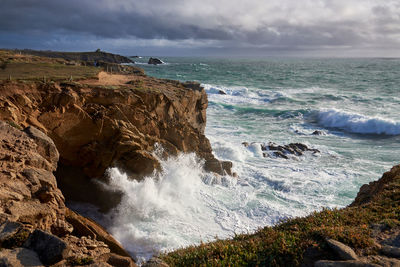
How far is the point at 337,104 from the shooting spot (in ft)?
128

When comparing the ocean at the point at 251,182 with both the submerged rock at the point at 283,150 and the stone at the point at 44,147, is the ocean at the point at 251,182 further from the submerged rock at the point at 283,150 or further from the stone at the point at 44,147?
the stone at the point at 44,147

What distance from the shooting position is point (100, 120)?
11625 mm

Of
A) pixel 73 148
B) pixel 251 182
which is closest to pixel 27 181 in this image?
pixel 73 148

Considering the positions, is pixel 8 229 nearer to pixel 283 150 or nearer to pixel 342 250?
pixel 342 250

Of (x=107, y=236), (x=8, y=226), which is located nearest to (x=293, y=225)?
(x=107, y=236)

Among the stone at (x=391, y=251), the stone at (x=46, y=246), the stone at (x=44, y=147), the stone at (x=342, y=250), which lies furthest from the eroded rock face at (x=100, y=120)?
the stone at (x=391, y=251)

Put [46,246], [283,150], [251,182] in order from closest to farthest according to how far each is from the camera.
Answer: [46,246], [251,182], [283,150]

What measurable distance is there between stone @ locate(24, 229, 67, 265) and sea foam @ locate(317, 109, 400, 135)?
28.1 m

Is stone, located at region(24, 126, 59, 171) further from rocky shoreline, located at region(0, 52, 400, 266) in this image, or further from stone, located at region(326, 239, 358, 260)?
stone, located at region(326, 239, 358, 260)

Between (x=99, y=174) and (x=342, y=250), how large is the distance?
9.16m

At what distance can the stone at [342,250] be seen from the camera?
511 cm

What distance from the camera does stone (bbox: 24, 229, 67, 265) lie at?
16.0ft

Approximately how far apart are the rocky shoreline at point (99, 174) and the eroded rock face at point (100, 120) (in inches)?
1.4

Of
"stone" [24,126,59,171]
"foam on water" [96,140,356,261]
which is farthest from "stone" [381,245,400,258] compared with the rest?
"stone" [24,126,59,171]
